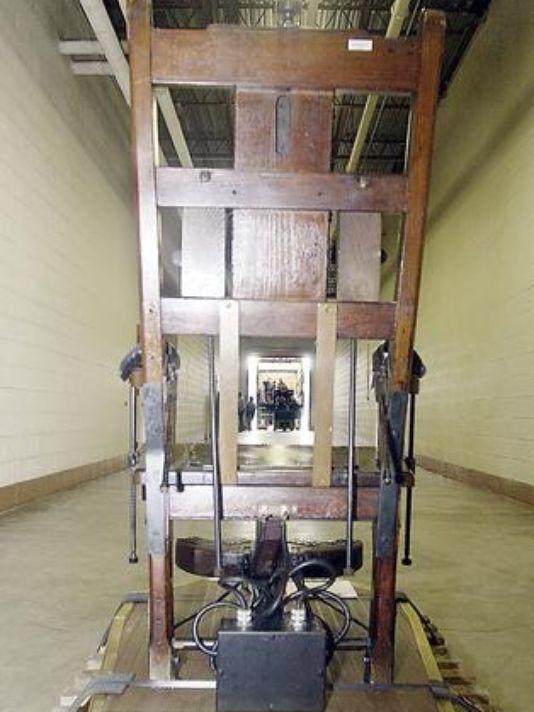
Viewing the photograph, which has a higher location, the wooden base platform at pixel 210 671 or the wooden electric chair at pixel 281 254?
the wooden electric chair at pixel 281 254

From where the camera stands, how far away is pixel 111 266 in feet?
24.7

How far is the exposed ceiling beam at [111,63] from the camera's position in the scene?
4734 millimetres

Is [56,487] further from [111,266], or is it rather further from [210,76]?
[210,76]

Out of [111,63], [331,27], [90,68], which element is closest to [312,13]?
[331,27]

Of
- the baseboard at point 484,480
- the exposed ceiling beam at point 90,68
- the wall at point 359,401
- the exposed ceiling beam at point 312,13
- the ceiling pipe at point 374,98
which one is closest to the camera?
the ceiling pipe at point 374,98

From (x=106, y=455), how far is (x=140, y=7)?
6.70 metres

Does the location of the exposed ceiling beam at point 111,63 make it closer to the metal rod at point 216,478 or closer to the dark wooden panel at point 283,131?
the dark wooden panel at point 283,131

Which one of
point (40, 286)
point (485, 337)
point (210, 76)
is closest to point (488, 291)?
point (485, 337)

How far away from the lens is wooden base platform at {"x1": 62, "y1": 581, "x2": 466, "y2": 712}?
4.49ft

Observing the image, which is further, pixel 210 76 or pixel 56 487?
pixel 56 487

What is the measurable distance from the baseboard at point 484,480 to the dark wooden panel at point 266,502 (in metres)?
4.22

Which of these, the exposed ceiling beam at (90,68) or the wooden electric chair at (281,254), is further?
the exposed ceiling beam at (90,68)

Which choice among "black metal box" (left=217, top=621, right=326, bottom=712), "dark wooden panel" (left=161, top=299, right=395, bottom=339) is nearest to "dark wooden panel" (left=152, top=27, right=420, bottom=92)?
"dark wooden panel" (left=161, top=299, right=395, bottom=339)

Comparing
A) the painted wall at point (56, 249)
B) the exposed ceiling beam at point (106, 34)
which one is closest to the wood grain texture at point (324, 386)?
the exposed ceiling beam at point (106, 34)
